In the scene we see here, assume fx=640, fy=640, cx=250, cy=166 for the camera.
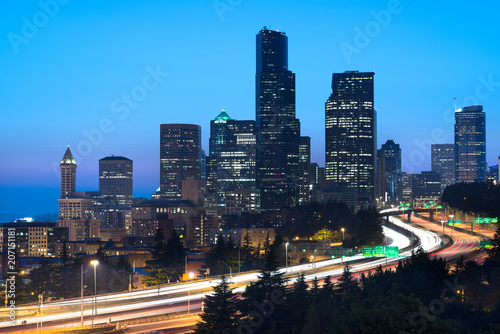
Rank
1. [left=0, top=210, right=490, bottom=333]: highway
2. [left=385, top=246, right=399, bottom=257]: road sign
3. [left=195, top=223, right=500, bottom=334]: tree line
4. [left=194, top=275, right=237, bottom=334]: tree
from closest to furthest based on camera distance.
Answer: [left=195, top=223, right=500, bottom=334]: tree line
[left=194, top=275, right=237, bottom=334]: tree
[left=0, top=210, right=490, bottom=333]: highway
[left=385, top=246, right=399, bottom=257]: road sign

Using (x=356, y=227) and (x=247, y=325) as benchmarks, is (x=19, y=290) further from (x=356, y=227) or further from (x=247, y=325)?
(x=356, y=227)

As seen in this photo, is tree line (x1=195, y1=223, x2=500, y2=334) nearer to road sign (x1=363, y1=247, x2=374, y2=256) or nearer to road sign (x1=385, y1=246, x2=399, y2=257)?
road sign (x1=363, y1=247, x2=374, y2=256)

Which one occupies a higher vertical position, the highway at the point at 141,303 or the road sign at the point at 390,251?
the road sign at the point at 390,251

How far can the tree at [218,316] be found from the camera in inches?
1901

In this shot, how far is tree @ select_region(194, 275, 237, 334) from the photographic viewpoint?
158 feet

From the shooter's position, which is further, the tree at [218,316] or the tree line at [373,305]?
the tree at [218,316]

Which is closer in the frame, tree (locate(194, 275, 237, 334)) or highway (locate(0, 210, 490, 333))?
tree (locate(194, 275, 237, 334))

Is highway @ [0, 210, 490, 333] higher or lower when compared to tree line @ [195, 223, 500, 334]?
lower

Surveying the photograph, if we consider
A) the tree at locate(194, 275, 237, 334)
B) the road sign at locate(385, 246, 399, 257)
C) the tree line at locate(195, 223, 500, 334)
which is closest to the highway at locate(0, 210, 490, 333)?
the road sign at locate(385, 246, 399, 257)

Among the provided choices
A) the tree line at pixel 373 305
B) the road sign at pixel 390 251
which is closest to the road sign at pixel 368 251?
the road sign at pixel 390 251

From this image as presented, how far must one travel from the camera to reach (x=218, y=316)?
49.1 m

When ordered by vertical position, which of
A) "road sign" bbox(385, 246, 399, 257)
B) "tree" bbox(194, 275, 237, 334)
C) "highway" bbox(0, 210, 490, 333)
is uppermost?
"road sign" bbox(385, 246, 399, 257)

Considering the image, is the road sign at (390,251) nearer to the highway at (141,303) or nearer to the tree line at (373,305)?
the highway at (141,303)

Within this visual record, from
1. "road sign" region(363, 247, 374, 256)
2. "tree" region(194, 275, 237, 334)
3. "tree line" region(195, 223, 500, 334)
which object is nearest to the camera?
"tree line" region(195, 223, 500, 334)
